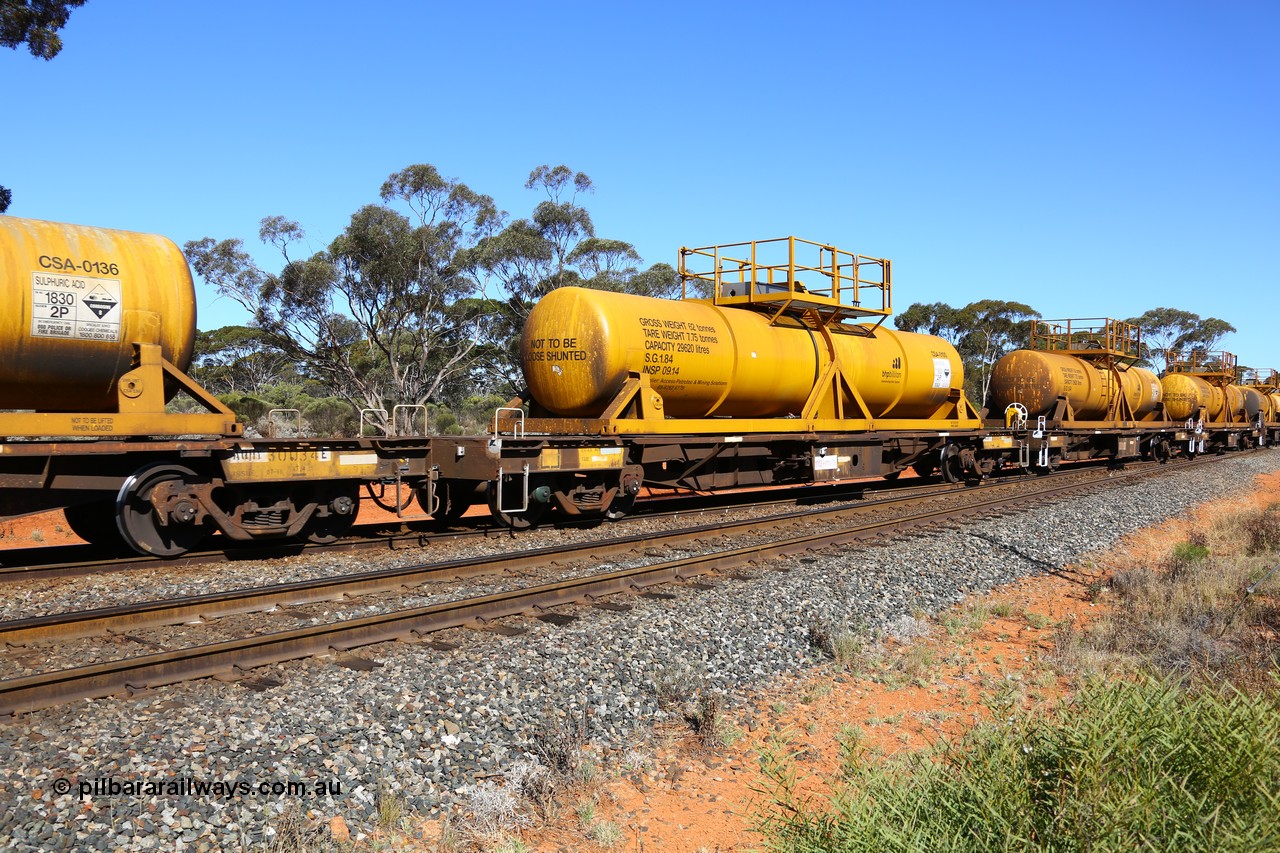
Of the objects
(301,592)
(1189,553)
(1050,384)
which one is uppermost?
(1050,384)

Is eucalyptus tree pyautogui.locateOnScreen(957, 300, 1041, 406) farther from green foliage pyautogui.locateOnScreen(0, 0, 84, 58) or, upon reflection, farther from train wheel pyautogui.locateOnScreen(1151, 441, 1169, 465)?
green foliage pyautogui.locateOnScreen(0, 0, 84, 58)

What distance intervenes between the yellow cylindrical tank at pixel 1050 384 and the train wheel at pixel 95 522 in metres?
21.5

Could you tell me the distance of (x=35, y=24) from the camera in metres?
19.3

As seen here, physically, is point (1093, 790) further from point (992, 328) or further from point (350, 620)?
point (992, 328)

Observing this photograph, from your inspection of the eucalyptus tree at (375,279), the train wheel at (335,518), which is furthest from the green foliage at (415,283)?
the train wheel at (335,518)

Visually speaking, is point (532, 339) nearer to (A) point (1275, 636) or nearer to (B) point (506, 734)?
(B) point (506, 734)

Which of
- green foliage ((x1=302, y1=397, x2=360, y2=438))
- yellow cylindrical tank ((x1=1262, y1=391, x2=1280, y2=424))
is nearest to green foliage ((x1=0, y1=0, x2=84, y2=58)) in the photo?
green foliage ((x1=302, y1=397, x2=360, y2=438))

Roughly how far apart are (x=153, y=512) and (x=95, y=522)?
4.64ft

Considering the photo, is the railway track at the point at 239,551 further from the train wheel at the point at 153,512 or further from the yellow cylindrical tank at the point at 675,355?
the yellow cylindrical tank at the point at 675,355

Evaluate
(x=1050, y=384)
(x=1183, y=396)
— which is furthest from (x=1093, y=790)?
(x=1183, y=396)

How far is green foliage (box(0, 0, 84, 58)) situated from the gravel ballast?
20319 millimetres

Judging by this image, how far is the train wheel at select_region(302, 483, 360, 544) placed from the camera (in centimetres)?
1036

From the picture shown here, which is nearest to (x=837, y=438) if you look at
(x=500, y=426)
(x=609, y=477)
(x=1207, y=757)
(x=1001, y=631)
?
(x=609, y=477)

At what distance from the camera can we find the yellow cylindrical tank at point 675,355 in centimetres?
1229
